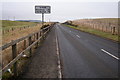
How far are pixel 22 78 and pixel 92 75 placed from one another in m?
2.62

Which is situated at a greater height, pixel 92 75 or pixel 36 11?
pixel 36 11

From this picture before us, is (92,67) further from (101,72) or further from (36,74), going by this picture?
(36,74)

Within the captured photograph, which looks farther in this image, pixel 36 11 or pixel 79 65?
pixel 36 11

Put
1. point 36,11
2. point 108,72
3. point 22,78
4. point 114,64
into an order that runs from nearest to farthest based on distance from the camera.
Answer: point 22,78 → point 108,72 → point 114,64 → point 36,11

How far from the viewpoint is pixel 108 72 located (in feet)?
20.5

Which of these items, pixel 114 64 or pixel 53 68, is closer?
pixel 53 68

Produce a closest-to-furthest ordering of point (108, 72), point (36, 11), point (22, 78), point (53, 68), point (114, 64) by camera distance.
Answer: point (22, 78)
point (108, 72)
point (53, 68)
point (114, 64)
point (36, 11)

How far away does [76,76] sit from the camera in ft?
18.8

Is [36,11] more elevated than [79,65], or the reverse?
[36,11]

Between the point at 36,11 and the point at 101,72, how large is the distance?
94.3ft

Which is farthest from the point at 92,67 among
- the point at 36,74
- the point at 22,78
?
the point at 22,78

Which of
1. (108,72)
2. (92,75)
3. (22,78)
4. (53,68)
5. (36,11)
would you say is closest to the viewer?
(22,78)

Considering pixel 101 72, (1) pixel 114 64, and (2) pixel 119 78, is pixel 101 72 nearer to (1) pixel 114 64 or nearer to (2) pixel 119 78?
(2) pixel 119 78

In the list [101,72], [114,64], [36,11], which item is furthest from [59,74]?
[36,11]
